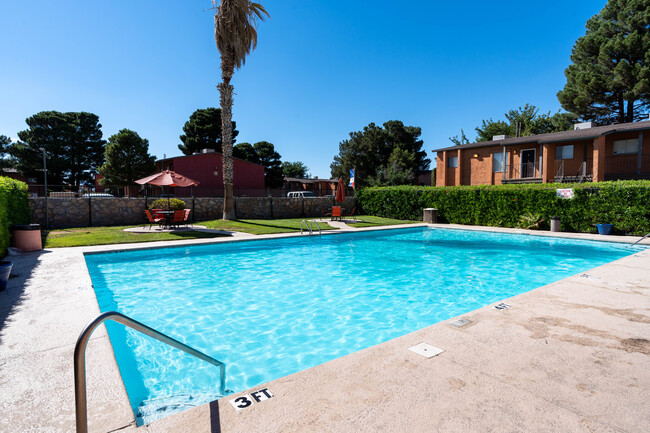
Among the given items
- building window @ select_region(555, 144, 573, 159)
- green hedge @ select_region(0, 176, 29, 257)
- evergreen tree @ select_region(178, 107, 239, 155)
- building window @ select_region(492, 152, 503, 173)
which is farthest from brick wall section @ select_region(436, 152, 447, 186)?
evergreen tree @ select_region(178, 107, 239, 155)

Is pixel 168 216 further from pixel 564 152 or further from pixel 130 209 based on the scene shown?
pixel 564 152

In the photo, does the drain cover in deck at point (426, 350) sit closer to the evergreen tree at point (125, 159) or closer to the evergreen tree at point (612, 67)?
the evergreen tree at point (612, 67)

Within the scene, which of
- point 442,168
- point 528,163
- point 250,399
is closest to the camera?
point 250,399

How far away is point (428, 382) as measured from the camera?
2.79 metres

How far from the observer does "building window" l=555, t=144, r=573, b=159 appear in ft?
77.1

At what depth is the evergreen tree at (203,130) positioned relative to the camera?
4881 centimetres

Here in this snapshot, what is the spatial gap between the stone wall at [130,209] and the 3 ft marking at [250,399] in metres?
19.2

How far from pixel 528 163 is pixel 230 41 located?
74.6 ft

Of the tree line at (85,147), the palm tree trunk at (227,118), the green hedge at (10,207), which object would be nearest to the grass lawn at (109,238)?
the green hedge at (10,207)

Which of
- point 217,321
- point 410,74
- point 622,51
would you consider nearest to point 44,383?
point 217,321

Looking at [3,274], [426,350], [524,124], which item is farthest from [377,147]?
[426,350]

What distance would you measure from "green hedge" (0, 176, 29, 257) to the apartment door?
1162 inches

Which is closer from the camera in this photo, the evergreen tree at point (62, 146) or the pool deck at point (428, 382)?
the pool deck at point (428, 382)

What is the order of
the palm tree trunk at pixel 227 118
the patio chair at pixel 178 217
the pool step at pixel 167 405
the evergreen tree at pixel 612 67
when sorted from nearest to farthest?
the pool step at pixel 167 405
the patio chair at pixel 178 217
the palm tree trunk at pixel 227 118
the evergreen tree at pixel 612 67
